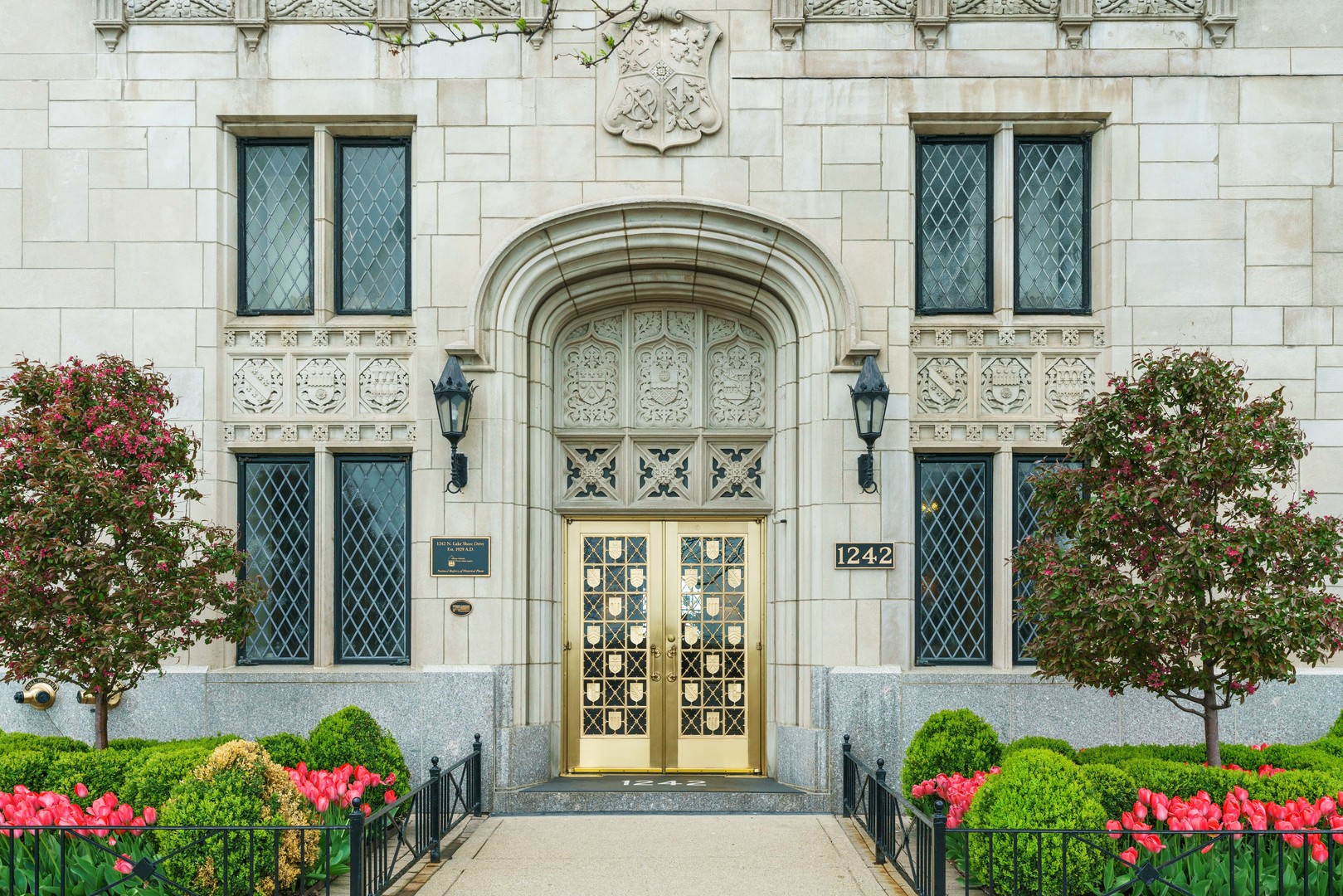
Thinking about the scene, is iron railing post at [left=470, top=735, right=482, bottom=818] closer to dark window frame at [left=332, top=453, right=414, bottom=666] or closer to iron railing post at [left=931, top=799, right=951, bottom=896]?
dark window frame at [left=332, top=453, right=414, bottom=666]

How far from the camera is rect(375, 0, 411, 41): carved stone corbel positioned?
12.2 m

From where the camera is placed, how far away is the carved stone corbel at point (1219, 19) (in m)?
12.2

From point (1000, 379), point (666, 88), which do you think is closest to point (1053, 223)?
point (1000, 379)

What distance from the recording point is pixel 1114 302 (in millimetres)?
12180

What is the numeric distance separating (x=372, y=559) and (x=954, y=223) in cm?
722

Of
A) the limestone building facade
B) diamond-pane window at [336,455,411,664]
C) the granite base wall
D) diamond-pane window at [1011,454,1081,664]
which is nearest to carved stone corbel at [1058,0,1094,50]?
the limestone building facade

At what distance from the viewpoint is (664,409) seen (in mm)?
13055

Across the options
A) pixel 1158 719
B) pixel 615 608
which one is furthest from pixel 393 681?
pixel 1158 719

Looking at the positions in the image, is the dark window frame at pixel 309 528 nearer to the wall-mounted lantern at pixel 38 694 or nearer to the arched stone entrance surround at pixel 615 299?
the wall-mounted lantern at pixel 38 694

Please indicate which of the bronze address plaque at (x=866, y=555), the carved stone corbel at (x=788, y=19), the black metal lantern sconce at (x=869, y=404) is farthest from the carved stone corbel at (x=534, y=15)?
the bronze address plaque at (x=866, y=555)

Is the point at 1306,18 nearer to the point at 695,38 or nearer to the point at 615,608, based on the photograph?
the point at 695,38

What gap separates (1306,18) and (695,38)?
21.1 ft

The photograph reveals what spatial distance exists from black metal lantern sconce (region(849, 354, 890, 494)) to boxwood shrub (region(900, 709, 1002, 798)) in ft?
8.33

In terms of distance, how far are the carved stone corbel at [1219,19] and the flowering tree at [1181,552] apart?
4596 mm
